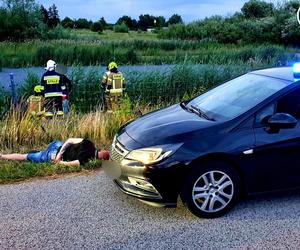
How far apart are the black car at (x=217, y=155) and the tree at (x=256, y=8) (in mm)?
48524

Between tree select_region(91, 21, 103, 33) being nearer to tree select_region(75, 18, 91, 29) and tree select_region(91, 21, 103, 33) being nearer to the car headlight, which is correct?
tree select_region(75, 18, 91, 29)

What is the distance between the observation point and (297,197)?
533 centimetres

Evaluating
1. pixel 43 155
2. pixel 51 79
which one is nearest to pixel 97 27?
pixel 51 79

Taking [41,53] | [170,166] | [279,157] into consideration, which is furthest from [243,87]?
[41,53]

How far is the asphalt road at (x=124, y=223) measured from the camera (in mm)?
4227

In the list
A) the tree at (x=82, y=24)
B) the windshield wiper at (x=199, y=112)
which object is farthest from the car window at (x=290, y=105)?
the tree at (x=82, y=24)

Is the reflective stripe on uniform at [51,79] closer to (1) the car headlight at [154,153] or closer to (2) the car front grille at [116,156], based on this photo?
(2) the car front grille at [116,156]

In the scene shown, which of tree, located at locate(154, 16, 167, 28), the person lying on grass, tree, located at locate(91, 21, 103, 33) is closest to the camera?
the person lying on grass

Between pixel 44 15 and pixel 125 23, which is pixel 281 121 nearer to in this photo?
pixel 44 15

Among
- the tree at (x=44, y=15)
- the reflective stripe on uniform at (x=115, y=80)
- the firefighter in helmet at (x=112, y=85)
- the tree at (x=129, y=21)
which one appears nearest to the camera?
the firefighter in helmet at (x=112, y=85)

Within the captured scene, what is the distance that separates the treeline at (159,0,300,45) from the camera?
41.2m

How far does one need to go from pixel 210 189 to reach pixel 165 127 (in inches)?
31.9

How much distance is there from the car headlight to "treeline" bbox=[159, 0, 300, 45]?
36.8m

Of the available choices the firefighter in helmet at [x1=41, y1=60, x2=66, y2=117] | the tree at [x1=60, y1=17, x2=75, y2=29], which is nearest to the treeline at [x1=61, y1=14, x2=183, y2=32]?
the tree at [x1=60, y1=17, x2=75, y2=29]
